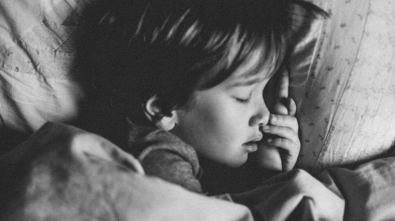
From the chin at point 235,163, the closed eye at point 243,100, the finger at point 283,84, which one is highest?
the finger at point 283,84

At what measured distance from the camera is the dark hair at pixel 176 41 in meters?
0.67

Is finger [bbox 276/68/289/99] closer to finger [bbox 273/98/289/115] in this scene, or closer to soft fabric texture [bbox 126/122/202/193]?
finger [bbox 273/98/289/115]

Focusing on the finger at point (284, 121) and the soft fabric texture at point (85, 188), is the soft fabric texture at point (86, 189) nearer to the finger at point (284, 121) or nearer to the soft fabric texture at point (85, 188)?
the soft fabric texture at point (85, 188)

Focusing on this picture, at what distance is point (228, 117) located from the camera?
71cm

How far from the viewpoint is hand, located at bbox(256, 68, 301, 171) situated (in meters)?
0.73

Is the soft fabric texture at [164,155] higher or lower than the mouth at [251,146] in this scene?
higher


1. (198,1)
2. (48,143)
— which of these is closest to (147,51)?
(198,1)

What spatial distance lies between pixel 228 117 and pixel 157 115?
0.12 metres

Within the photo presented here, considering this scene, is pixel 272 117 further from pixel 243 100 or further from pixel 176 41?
pixel 176 41

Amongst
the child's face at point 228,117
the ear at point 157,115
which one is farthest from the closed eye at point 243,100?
the ear at point 157,115

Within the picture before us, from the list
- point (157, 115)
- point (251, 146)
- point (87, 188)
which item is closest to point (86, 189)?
point (87, 188)

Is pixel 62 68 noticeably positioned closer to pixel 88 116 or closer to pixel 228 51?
pixel 88 116

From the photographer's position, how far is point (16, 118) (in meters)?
0.76

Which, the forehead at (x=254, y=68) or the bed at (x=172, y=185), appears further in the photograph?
the forehead at (x=254, y=68)
